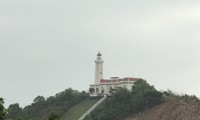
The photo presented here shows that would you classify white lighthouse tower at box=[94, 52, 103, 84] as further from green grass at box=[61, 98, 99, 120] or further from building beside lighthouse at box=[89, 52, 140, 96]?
green grass at box=[61, 98, 99, 120]

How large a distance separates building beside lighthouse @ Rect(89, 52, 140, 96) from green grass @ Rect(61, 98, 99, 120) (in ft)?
8.03

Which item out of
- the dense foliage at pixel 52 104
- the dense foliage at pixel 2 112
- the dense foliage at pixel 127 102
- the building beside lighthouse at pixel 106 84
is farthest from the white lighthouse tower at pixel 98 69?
the dense foliage at pixel 2 112

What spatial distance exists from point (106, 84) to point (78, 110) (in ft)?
26.7

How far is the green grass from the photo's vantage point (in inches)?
4420

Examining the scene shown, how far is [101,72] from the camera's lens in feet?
414

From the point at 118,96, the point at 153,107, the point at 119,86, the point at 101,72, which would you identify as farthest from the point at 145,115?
the point at 101,72

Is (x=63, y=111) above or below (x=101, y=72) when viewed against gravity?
below

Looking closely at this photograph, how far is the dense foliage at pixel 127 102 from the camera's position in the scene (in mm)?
100688

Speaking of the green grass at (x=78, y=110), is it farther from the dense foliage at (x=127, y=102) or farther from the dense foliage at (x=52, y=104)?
the dense foliage at (x=127, y=102)

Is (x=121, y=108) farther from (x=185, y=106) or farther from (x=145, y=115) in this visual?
(x=185, y=106)

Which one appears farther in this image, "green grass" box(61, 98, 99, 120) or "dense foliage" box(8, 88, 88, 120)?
"dense foliage" box(8, 88, 88, 120)

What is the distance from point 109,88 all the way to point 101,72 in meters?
7.87

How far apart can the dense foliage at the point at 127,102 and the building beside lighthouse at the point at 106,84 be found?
284 inches

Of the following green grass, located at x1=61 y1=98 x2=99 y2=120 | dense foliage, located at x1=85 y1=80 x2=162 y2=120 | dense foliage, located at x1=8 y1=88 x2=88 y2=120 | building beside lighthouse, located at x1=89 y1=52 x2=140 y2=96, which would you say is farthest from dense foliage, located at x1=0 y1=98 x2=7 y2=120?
dense foliage, located at x1=8 y1=88 x2=88 y2=120
